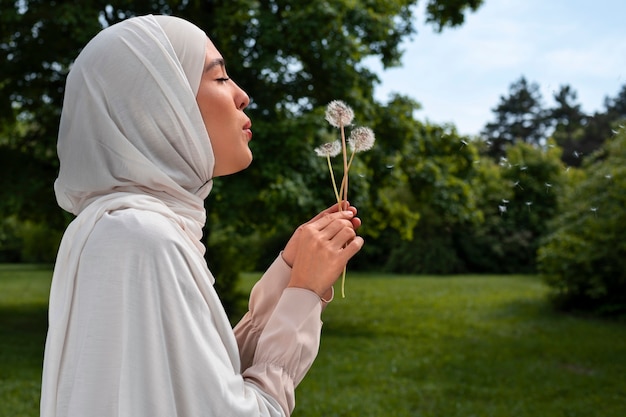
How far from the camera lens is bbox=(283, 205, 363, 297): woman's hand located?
1.79 meters

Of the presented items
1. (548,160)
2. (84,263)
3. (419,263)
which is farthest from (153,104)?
(548,160)

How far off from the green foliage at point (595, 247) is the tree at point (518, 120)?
4171cm

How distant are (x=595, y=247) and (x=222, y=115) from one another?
51.2 feet

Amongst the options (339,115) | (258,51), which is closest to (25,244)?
(258,51)

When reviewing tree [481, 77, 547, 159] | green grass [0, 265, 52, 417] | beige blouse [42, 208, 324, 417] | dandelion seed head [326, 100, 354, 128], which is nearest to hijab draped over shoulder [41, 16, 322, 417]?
beige blouse [42, 208, 324, 417]

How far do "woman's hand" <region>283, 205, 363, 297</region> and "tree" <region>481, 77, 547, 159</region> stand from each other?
57662mm

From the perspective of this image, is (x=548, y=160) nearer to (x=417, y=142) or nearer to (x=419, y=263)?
(x=419, y=263)

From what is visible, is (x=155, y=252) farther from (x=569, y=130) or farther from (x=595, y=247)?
(x=569, y=130)

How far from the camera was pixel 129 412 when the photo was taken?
1.51m

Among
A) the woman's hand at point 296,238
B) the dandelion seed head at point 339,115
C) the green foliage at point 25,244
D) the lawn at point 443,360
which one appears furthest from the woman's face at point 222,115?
the green foliage at point 25,244

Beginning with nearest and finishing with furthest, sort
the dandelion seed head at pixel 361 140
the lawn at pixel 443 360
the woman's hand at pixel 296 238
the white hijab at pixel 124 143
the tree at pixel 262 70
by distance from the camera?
the white hijab at pixel 124 143 < the woman's hand at pixel 296 238 < the dandelion seed head at pixel 361 140 < the lawn at pixel 443 360 < the tree at pixel 262 70

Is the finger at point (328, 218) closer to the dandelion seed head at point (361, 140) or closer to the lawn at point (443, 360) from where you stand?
the dandelion seed head at point (361, 140)

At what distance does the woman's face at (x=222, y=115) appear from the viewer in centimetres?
180

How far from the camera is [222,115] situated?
1.81 metres
